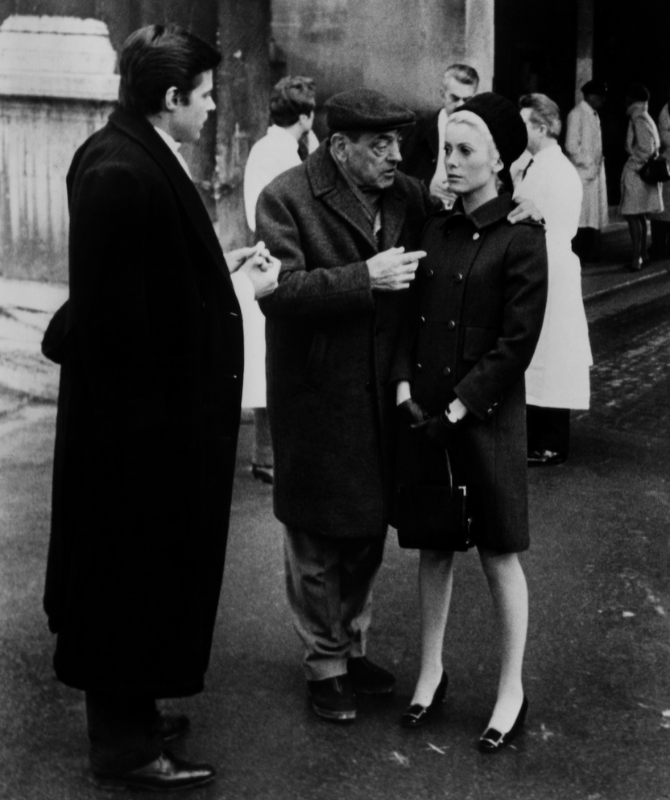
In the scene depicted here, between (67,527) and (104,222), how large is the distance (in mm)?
809

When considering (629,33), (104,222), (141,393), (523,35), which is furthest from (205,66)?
(629,33)

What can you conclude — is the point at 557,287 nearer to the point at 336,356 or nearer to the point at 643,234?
the point at 336,356

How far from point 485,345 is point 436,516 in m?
0.49

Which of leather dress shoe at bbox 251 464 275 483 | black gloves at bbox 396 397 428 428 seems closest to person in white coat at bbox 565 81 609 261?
leather dress shoe at bbox 251 464 275 483

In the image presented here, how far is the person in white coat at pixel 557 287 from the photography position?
23.2ft

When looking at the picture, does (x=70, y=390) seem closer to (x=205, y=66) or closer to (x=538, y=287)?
(x=205, y=66)

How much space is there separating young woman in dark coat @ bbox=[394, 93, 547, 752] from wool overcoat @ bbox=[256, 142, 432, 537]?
102mm

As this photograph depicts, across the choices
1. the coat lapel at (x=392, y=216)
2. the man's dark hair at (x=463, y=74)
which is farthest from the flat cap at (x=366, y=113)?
the man's dark hair at (x=463, y=74)

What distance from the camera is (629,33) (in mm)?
20625

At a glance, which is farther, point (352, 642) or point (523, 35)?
point (523, 35)

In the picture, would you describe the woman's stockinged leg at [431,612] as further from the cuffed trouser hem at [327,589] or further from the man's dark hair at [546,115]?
the man's dark hair at [546,115]

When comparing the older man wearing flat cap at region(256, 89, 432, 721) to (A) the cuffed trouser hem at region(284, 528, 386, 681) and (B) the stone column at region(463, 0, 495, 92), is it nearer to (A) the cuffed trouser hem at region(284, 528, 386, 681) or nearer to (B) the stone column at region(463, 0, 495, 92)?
(A) the cuffed trouser hem at region(284, 528, 386, 681)

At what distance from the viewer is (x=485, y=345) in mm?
3920

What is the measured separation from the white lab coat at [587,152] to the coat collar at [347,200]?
11.3m
